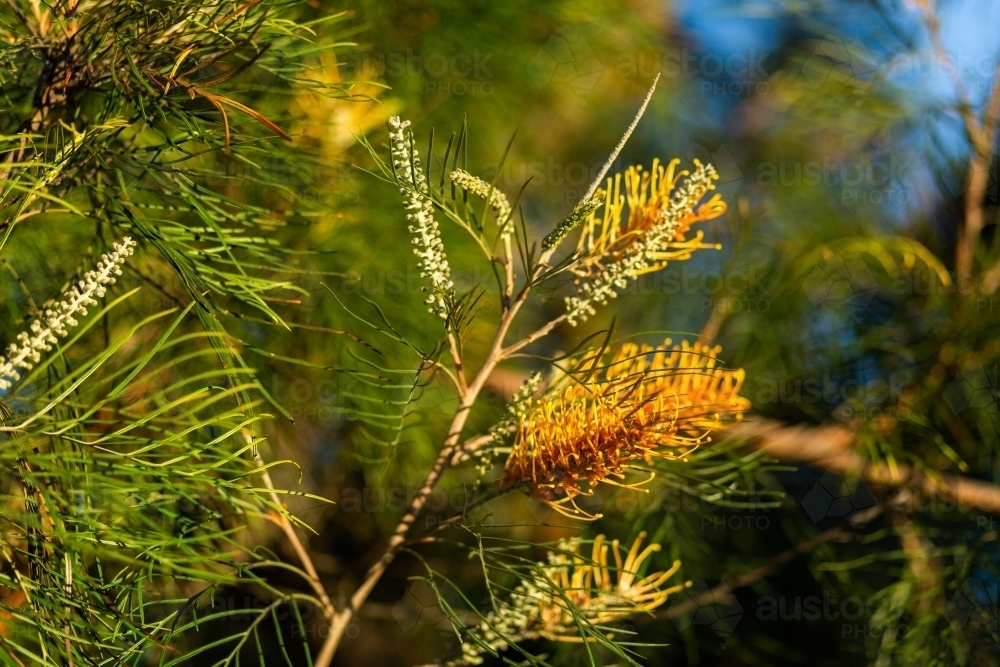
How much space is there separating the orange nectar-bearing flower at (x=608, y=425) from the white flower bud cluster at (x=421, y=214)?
2.3 inches

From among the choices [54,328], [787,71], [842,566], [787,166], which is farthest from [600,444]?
[787,71]

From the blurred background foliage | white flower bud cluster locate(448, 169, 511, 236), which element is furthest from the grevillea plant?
the blurred background foliage

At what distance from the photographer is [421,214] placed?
30cm

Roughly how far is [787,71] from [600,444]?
3.75 feet

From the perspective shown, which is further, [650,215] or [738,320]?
[738,320]

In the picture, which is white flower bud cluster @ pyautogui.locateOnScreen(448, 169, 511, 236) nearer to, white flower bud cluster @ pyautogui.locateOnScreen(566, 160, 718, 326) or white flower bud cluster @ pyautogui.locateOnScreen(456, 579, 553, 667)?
white flower bud cluster @ pyautogui.locateOnScreen(566, 160, 718, 326)

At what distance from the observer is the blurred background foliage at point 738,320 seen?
0.55 meters

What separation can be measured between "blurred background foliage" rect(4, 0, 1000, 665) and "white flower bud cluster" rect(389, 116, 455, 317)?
0.34ft

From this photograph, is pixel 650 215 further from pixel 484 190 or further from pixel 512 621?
pixel 512 621

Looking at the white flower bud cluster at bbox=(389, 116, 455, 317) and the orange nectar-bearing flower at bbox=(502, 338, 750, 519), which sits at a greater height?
the white flower bud cluster at bbox=(389, 116, 455, 317)

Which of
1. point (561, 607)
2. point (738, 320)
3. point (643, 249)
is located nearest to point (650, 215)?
point (643, 249)

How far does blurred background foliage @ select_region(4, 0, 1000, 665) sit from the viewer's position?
0.55 metres

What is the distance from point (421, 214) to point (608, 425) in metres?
0.10

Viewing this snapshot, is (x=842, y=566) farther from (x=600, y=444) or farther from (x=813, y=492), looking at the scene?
(x=600, y=444)
